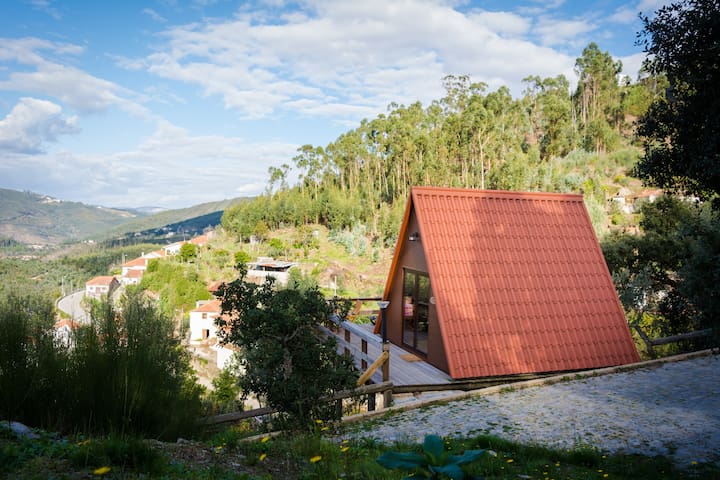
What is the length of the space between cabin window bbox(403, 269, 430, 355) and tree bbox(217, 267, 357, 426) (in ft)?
14.7

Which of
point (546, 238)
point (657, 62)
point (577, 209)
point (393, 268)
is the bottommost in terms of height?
point (393, 268)

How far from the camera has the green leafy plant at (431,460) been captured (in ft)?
6.51

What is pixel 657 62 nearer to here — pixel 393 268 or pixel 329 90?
pixel 393 268

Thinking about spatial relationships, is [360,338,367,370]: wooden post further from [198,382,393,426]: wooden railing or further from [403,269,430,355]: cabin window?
[198,382,393,426]: wooden railing

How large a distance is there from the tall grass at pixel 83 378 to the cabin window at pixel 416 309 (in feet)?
19.6

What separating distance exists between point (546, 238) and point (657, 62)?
15.6 ft

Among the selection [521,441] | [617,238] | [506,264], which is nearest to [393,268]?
[506,264]

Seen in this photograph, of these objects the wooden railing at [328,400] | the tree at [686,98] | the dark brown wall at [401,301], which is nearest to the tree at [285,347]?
the wooden railing at [328,400]

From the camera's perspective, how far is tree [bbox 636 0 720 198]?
446 cm

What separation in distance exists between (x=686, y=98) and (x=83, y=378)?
6.31m

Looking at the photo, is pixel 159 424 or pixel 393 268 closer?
pixel 159 424

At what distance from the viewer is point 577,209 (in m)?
10.0

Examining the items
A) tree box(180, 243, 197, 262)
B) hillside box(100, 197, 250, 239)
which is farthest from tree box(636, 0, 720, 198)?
hillside box(100, 197, 250, 239)

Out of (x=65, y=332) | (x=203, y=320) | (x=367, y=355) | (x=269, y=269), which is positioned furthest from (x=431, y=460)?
(x=203, y=320)
